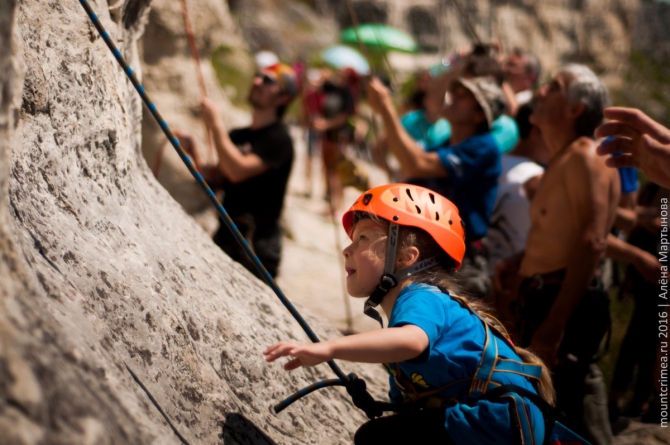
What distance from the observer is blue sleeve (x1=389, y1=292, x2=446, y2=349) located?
1.94 m

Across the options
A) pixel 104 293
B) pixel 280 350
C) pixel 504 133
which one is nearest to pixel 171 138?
pixel 104 293

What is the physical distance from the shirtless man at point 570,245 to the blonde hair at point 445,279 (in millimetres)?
928

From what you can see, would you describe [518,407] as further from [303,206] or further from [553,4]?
[553,4]

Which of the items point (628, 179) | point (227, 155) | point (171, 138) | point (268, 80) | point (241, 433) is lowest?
point (628, 179)

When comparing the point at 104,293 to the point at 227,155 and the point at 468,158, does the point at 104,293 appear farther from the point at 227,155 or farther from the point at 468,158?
the point at 468,158

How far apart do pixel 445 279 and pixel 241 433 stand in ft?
2.65

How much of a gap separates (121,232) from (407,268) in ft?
3.25

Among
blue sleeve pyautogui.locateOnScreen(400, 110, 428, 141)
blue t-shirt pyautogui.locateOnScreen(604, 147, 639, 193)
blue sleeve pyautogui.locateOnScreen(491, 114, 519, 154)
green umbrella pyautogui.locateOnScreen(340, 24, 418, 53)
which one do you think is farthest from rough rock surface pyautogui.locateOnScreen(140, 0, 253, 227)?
green umbrella pyautogui.locateOnScreen(340, 24, 418, 53)

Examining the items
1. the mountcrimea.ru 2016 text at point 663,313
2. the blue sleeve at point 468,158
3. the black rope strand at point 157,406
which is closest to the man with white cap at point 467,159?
the blue sleeve at point 468,158

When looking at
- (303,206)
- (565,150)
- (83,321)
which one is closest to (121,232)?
(83,321)

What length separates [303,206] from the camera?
1010cm

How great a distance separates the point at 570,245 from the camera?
3283mm

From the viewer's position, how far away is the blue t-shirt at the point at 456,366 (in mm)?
2008

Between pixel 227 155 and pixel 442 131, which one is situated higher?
pixel 227 155
